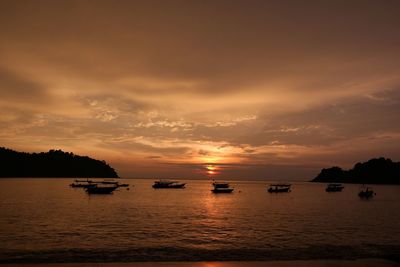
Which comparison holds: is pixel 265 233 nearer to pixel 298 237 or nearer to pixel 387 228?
pixel 298 237

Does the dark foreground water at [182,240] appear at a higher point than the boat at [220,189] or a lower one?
lower

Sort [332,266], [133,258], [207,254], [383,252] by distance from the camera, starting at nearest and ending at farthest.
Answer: [332,266] → [133,258] → [207,254] → [383,252]

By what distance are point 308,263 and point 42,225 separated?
33570 mm

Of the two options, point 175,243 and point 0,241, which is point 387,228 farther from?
point 0,241

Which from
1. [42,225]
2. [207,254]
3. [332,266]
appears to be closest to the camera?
[332,266]

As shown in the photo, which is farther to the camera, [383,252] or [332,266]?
[383,252]

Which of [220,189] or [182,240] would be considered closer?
[182,240]

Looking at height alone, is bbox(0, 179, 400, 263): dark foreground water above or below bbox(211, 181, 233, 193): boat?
below

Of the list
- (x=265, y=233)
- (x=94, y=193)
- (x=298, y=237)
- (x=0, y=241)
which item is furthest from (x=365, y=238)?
(x=94, y=193)

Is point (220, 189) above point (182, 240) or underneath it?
above

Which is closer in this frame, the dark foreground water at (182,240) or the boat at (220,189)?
the dark foreground water at (182,240)

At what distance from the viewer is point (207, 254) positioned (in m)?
28.2

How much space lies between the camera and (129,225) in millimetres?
44438

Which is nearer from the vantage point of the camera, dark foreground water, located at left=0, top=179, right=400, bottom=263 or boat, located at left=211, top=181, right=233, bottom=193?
dark foreground water, located at left=0, top=179, right=400, bottom=263
